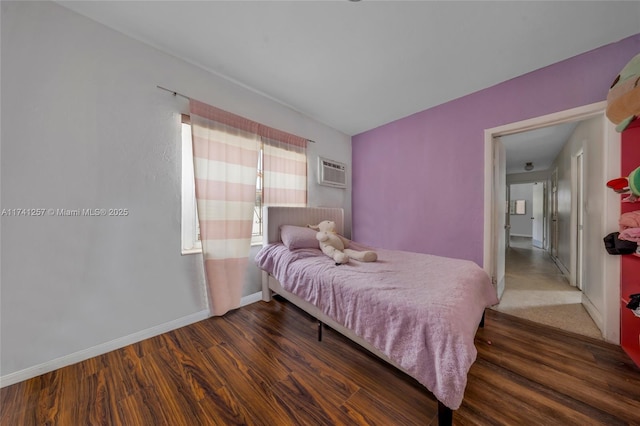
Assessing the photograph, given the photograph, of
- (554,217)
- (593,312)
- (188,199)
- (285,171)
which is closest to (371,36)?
(285,171)

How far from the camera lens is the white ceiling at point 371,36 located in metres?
1.46

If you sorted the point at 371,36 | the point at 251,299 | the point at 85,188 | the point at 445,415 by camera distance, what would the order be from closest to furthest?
the point at 445,415 < the point at 85,188 < the point at 371,36 < the point at 251,299

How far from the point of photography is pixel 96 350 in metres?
1.58

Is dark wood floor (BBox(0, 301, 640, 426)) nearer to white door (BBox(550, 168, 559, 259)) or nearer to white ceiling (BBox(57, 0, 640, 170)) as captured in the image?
white ceiling (BBox(57, 0, 640, 170))

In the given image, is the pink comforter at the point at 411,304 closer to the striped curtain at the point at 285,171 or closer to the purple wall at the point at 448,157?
the purple wall at the point at 448,157

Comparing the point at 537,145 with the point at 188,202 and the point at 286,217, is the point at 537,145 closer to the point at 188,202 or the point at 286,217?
the point at 286,217

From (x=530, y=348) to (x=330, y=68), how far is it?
2967 mm

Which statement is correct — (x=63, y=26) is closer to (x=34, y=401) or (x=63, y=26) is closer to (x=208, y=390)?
(x=34, y=401)

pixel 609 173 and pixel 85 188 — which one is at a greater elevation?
pixel 609 173

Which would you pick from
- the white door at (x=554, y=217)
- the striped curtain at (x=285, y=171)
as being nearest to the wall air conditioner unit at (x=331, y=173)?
the striped curtain at (x=285, y=171)

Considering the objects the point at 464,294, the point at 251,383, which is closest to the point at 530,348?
the point at 464,294

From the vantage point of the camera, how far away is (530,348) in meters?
1.67

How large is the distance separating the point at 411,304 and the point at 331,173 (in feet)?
8.05

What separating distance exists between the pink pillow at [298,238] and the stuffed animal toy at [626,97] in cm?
253
